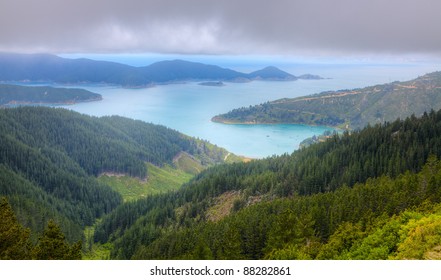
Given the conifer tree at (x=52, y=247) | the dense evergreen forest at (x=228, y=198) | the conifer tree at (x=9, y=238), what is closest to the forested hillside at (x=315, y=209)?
the dense evergreen forest at (x=228, y=198)

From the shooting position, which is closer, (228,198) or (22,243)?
(22,243)

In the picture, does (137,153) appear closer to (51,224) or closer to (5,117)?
(5,117)

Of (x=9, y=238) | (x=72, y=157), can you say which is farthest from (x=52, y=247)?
(x=72, y=157)

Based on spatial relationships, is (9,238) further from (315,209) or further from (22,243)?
(315,209)

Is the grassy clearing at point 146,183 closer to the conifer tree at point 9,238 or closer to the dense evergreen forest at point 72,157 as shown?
the dense evergreen forest at point 72,157

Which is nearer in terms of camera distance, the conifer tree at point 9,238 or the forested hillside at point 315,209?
the conifer tree at point 9,238

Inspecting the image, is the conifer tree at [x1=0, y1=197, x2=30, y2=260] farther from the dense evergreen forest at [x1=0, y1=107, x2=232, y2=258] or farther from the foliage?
the dense evergreen forest at [x1=0, y1=107, x2=232, y2=258]

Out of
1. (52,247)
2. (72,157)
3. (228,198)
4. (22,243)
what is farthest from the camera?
(72,157)
